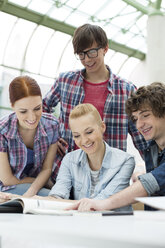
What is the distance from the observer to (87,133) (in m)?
2.00

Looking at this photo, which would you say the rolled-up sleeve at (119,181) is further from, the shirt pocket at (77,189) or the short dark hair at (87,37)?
the short dark hair at (87,37)

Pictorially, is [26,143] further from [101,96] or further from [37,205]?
[37,205]

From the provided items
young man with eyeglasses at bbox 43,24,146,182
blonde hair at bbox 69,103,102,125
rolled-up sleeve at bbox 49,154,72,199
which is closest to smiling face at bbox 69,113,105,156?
blonde hair at bbox 69,103,102,125

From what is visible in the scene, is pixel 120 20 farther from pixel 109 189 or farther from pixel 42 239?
Result: pixel 42 239

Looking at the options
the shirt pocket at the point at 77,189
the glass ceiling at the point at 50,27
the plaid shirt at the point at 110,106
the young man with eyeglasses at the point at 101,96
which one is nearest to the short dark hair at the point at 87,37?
the young man with eyeglasses at the point at 101,96

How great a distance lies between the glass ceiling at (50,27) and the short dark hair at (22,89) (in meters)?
8.62

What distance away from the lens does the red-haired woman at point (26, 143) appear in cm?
215

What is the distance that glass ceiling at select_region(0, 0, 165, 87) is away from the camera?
10.8 metres

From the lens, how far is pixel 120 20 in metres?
13.3

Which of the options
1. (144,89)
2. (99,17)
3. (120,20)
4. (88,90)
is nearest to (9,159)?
(88,90)

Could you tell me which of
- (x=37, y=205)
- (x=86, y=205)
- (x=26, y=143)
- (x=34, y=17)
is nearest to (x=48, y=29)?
(x=34, y=17)

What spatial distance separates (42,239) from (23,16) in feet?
36.1

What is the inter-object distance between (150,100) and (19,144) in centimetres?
95

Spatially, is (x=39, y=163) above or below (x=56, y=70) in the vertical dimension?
below
